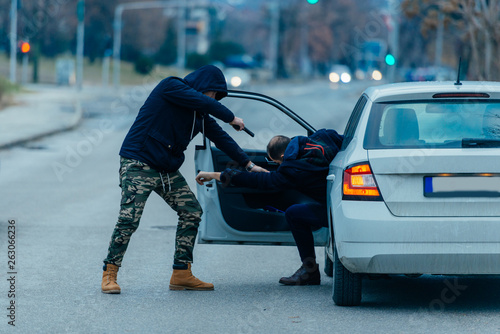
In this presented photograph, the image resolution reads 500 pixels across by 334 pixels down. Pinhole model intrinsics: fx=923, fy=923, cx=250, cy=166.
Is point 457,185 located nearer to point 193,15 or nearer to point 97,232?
point 97,232

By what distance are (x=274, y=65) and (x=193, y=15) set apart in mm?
72937

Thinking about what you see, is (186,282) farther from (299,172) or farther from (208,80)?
(208,80)

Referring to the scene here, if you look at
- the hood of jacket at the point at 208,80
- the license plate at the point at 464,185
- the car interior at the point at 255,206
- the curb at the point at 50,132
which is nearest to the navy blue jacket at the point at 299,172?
the car interior at the point at 255,206

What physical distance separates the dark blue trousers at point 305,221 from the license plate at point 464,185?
1243mm

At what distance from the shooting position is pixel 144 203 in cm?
644

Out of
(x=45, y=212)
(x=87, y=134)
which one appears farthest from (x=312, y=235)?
Result: (x=87, y=134)

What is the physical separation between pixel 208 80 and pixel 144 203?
3.19 feet

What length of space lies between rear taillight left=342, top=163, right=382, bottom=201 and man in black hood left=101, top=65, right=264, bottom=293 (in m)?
1.07

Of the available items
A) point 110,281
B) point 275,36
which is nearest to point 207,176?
point 110,281

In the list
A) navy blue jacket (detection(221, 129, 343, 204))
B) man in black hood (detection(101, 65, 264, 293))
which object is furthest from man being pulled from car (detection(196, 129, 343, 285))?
man in black hood (detection(101, 65, 264, 293))

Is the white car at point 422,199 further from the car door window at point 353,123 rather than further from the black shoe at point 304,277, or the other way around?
the black shoe at point 304,277

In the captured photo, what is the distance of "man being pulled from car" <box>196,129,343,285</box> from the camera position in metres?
6.44

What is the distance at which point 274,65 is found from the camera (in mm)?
91000

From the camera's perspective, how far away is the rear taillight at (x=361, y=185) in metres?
5.59
